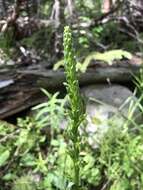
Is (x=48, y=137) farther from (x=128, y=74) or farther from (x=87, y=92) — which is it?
(x=128, y=74)

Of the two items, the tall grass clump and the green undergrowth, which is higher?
the tall grass clump

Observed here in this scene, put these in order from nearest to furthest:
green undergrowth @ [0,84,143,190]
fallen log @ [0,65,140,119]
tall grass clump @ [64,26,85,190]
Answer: tall grass clump @ [64,26,85,190] < green undergrowth @ [0,84,143,190] < fallen log @ [0,65,140,119]

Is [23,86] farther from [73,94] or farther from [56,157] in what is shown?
[73,94]

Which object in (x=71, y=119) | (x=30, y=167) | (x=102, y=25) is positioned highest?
(x=71, y=119)

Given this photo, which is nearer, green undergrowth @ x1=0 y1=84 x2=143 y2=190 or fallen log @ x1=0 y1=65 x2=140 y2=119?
green undergrowth @ x1=0 y1=84 x2=143 y2=190

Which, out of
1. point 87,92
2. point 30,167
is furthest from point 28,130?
point 87,92

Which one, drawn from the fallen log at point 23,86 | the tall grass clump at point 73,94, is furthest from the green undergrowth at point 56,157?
the tall grass clump at point 73,94

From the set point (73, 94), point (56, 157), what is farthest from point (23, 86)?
Result: point (73, 94)

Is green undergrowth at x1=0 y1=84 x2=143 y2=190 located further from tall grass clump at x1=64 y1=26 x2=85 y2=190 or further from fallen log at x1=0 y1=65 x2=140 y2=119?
tall grass clump at x1=64 y1=26 x2=85 y2=190

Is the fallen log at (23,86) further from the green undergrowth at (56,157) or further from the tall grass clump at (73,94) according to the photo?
the tall grass clump at (73,94)

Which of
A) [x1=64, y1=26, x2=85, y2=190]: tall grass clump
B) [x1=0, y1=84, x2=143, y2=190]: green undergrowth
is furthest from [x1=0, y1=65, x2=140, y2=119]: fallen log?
[x1=64, y1=26, x2=85, y2=190]: tall grass clump

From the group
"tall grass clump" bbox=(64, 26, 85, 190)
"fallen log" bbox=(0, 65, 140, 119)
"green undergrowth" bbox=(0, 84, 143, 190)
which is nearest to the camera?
"tall grass clump" bbox=(64, 26, 85, 190)
